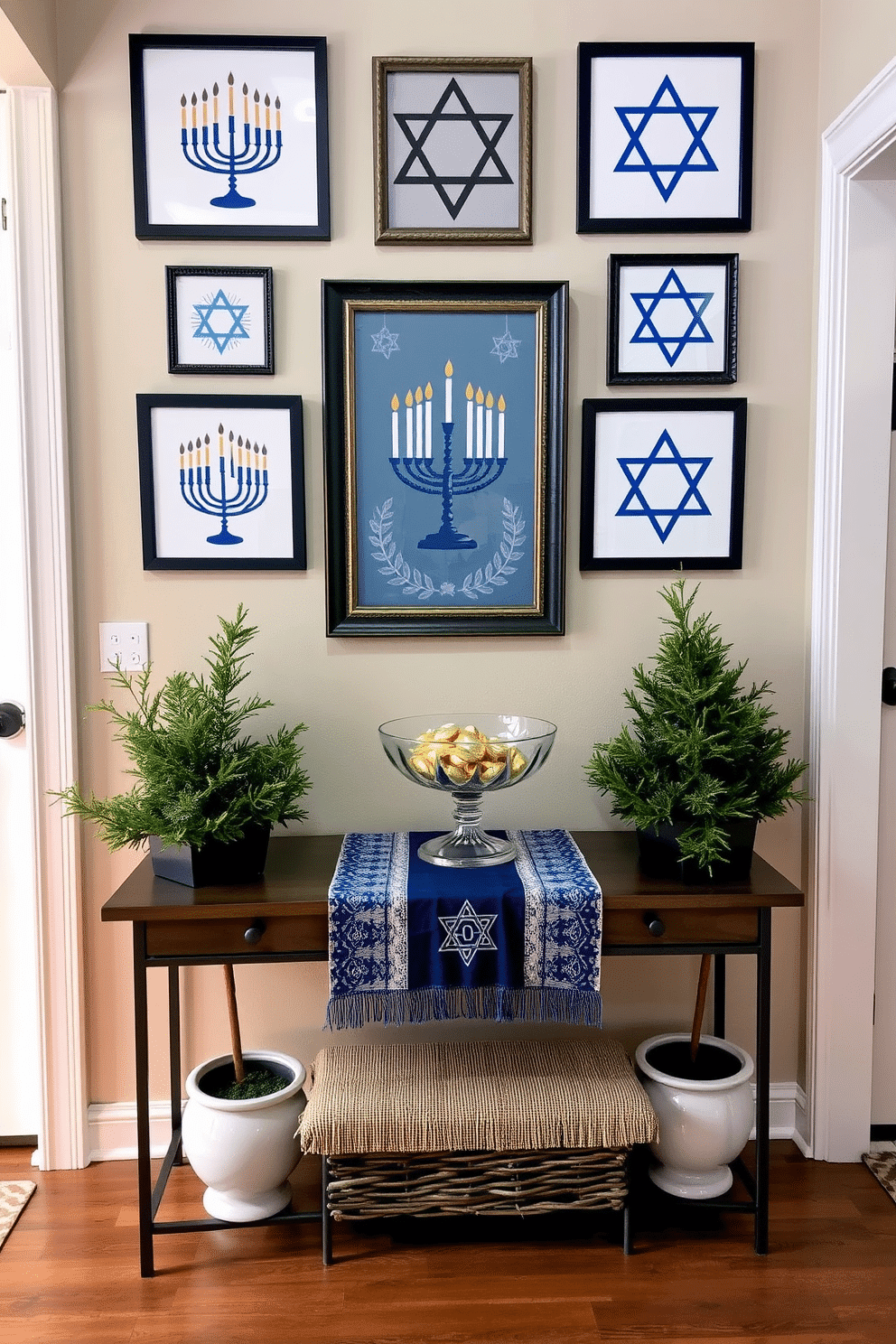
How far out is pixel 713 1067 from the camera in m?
2.29

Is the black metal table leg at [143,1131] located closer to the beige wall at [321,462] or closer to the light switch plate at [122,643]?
the beige wall at [321,462]

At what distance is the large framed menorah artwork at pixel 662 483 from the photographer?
2320mm

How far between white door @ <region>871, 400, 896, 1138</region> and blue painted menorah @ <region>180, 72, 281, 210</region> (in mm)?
1646

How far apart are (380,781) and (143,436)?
0.96m

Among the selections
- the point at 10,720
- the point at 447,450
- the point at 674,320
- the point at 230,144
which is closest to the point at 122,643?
the point at 10,720

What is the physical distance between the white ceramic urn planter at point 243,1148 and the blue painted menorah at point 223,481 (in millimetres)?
1213

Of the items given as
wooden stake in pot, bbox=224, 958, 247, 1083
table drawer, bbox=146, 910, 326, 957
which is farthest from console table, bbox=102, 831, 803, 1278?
wooden stake in pot, bbox=224, 958, 247, 1083

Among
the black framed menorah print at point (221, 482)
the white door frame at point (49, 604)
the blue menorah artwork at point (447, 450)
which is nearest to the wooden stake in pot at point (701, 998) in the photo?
the blue menorah artwork at point (447, 450)

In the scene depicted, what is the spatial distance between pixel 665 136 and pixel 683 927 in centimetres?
173

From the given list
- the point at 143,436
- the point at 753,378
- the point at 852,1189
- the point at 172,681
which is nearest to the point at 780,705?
the point at 753,378

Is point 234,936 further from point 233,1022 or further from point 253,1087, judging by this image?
point 253,1087

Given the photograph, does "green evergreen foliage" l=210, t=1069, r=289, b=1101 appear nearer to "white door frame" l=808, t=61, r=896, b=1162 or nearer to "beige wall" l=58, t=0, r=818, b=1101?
"beige wall" l=58, t=0, r=818, b=1101

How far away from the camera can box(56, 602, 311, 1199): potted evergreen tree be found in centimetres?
201

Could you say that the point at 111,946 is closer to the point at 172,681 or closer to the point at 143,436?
the point at 172,681
